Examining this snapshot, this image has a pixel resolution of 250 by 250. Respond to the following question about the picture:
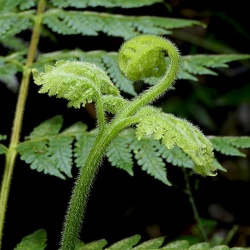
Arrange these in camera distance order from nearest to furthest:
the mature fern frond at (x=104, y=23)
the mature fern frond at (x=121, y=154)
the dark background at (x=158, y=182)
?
the mature fern frond at (x=121, y=154) < the mature fern frond at (x=104, y=23) < the dark background at (x=158, y=182)

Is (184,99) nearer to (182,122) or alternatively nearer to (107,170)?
(107,170)

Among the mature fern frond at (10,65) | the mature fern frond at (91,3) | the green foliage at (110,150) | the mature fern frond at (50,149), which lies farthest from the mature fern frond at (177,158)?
the mature fern frond at (91,3)

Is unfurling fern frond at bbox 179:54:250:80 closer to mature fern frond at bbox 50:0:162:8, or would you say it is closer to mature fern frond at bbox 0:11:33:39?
mature fern frond at bbox 50:0:162:8

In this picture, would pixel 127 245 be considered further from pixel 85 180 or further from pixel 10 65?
pixel 10 65

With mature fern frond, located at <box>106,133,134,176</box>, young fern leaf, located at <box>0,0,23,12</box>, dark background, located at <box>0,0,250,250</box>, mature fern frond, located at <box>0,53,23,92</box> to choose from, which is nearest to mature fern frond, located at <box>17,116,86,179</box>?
mature fern frond, located at <box>106,133,134,176</box>

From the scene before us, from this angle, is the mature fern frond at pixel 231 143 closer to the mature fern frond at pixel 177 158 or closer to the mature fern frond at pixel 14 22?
the mature fern frond at pixel 177 158

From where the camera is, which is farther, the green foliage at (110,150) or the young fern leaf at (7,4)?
the young fern leaf at (7,4)
